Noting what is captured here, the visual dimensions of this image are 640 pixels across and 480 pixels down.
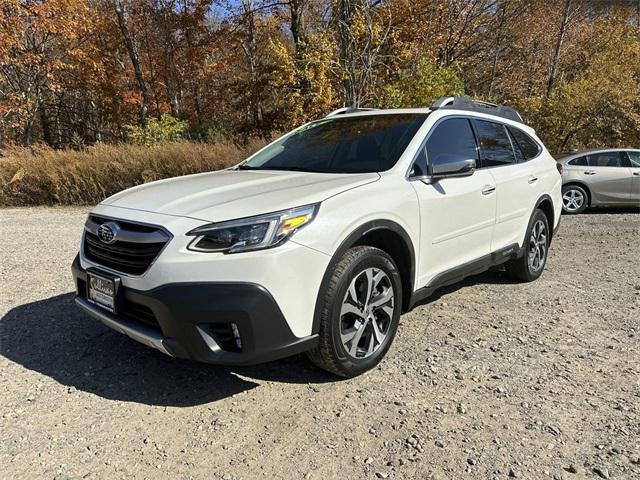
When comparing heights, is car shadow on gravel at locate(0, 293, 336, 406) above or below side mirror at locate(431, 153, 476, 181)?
below

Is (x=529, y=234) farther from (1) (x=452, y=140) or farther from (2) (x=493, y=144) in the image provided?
(1) (x=452, y=140)

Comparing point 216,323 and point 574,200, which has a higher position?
point 216,323

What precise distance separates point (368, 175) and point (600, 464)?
6.68 feet

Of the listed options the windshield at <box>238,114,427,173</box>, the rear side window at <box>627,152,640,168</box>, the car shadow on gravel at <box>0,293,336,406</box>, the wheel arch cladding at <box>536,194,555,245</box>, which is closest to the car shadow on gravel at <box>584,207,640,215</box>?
the rear side window at <box>627,152,640,168</box>

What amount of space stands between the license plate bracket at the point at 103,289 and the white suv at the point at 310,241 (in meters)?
0.01

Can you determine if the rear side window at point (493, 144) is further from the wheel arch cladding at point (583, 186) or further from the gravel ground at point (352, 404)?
the wheel arch cladding at point (583, 186)

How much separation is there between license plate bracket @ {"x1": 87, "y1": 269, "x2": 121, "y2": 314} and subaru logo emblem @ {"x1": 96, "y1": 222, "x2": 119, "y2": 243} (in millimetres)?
199

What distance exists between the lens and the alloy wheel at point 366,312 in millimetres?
2939

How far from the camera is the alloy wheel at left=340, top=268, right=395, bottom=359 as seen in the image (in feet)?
9.64

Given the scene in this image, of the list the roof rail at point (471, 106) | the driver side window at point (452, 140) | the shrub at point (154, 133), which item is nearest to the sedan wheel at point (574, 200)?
the roof rail at point (471, 106)

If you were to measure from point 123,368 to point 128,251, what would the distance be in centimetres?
95

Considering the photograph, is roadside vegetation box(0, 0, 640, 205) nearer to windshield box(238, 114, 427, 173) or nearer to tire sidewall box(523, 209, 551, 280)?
tire sidewall box(523, 209, 551, 280)

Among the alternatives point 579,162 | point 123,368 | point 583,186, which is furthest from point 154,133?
point 123,368

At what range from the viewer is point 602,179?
10.4 meters
